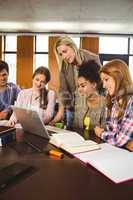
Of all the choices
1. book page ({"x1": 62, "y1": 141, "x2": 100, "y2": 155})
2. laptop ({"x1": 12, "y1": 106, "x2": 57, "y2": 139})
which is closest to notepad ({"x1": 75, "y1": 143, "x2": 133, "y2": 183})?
book page ({"x1": 62, "y1": 141, "x2": 100, "y2": 155})

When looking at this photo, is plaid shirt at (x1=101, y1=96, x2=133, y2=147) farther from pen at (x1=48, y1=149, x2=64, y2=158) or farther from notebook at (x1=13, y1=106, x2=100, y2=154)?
pen at (x1=48, y1=149, x2=64, y2=158)

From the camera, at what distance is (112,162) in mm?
1102

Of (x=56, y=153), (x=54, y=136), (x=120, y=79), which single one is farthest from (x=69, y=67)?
(x=56, y=153)

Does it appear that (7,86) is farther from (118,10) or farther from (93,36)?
(93,36)

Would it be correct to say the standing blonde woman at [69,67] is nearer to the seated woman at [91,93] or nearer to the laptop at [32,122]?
the seated woman at [91,93]

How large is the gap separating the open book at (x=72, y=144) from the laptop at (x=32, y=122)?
11cm

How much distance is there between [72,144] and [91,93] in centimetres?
110

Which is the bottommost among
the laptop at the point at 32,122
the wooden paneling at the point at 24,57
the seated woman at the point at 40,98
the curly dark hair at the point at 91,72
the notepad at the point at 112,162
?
the notepad at the point at 112,162

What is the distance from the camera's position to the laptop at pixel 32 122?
154 centimetres

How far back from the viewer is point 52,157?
48.4 inches

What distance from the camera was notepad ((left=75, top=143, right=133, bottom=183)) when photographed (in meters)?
0.98

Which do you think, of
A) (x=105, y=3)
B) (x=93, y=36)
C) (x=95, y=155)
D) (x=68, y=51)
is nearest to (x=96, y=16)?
(x=105, y=3)

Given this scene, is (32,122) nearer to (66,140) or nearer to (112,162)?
(66,140)

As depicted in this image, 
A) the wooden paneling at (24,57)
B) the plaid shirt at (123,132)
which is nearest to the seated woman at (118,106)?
the plaid shirt at (123,132)
